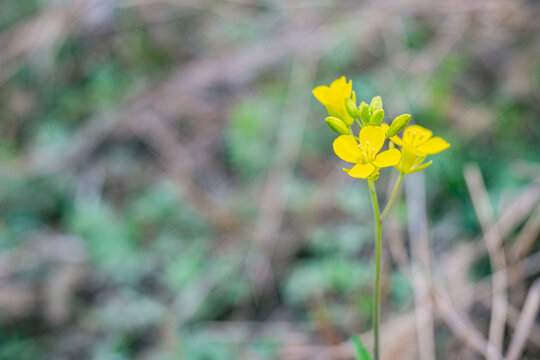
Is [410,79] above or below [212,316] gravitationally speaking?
above

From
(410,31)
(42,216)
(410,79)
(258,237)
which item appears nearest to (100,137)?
(42,216)

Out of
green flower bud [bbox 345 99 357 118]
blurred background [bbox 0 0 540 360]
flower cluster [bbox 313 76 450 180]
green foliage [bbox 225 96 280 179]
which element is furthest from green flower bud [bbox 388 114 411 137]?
green foliage [bbox 225 96 280 179]

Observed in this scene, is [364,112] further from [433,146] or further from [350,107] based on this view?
[433,146]

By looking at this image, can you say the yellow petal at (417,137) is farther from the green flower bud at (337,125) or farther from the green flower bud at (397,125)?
the green flower bud at (337,125)

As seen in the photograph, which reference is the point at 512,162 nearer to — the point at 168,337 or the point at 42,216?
the point at 168,337

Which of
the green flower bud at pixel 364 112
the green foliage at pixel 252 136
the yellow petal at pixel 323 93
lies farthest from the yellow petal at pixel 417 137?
the green foliage at pixel 252 136

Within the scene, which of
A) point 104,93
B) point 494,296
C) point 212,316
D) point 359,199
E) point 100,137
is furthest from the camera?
point 104,93

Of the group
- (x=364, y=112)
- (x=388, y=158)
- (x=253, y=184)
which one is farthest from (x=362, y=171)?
(x=253, y=184)

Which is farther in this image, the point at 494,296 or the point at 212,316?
the point at 212,316
